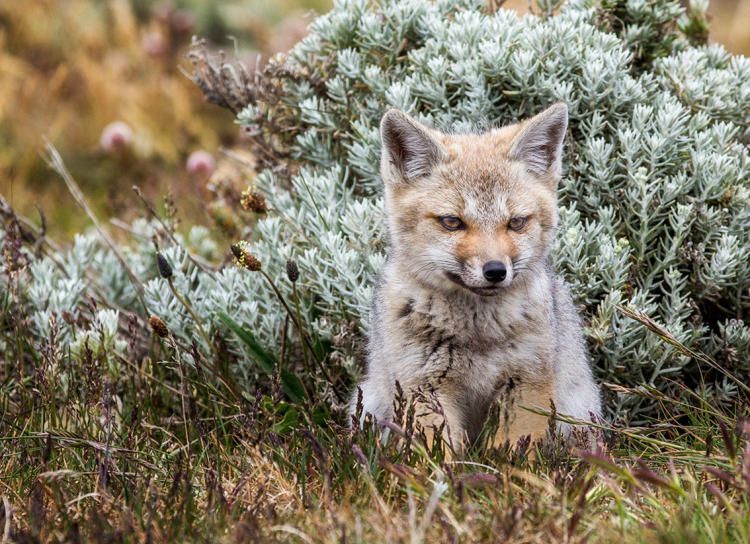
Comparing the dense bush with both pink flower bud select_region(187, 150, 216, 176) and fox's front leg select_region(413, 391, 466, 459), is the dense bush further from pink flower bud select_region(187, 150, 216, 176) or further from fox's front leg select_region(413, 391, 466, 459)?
pink flower bud select_region(187, 150, 216, 176)

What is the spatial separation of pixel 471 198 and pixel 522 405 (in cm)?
87

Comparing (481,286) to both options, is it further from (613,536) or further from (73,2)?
(73,2)

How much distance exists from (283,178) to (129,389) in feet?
4.93

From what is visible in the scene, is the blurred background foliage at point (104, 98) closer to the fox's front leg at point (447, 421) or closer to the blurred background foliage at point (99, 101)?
the blurred background foliage at point (99, 101)

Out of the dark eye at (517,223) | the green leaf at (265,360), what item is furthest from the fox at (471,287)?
the green leaf at (265,360)

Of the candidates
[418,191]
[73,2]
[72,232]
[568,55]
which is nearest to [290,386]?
[418,191]

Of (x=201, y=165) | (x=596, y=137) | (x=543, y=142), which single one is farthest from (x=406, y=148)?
(x=201, y=165)

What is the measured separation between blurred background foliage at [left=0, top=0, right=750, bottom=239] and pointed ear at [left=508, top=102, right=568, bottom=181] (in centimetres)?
427

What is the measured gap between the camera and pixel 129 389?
180 inches

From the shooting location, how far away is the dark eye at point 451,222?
12.2ft

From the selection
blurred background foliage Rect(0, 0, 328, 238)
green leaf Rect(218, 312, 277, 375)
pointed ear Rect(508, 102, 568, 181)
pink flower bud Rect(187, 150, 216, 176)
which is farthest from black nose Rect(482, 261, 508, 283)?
blurred background foliage Rect(0, 0, 328, 238)

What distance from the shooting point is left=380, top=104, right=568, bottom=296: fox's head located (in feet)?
12.0

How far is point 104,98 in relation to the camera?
35.5 ft

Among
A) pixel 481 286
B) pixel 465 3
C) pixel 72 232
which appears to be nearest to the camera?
pixel 481 286
